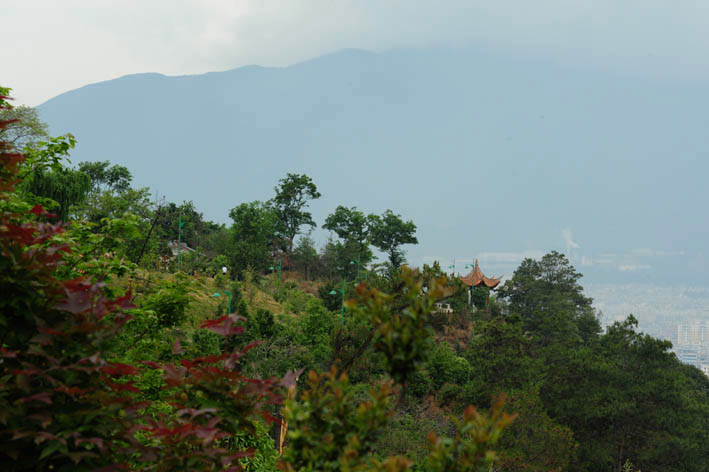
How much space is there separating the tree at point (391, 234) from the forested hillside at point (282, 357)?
0.79 ft

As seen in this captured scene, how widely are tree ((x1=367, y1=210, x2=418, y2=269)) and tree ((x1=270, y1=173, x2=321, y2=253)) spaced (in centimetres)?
506

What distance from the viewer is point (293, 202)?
40.2m

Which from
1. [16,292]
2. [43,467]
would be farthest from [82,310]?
[43,467]

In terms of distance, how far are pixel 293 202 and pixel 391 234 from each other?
7.93 meters

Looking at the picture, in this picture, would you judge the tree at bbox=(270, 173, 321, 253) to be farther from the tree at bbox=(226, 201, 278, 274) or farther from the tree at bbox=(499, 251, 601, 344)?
the tree at bbox=(499, 251, 601, 344)

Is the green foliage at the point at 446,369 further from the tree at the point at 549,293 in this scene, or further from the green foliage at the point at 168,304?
the green foliage at the point at 168,304

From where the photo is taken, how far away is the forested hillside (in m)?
1.73

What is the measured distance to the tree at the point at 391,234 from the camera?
4038cm

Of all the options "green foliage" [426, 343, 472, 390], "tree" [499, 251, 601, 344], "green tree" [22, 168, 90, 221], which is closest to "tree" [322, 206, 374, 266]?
"tree" [499, 251, 601, 344]

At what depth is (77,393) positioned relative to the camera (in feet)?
5.83

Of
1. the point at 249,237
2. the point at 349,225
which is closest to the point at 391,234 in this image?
the point at 349,225

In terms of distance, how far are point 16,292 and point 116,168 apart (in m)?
38.9

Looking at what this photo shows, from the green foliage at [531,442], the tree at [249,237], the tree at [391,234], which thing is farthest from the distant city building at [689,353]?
the green foliage at [531,442]

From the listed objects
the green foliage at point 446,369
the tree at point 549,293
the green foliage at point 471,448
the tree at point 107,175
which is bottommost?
the green foliage at point 446,369
